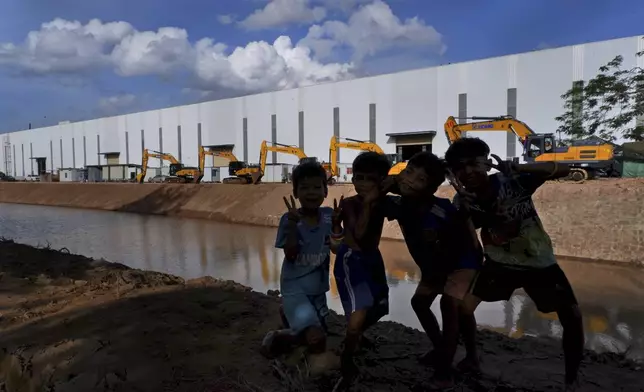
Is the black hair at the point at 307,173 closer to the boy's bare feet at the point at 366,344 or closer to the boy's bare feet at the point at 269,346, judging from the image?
the boy's bare feet at the point at 269,346

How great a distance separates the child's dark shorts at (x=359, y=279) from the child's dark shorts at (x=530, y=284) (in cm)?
66

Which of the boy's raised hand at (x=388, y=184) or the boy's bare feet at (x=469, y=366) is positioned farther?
the boy's bare feet at (x=469, y=366)

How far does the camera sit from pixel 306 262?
3.45m

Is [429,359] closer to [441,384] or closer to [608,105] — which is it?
[441,384]

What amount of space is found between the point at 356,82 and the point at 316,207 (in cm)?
3904

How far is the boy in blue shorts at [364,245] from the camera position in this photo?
10.1ft

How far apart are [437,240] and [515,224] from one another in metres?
0.52

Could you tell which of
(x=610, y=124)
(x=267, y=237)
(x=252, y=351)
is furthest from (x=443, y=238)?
(x=610, y=124)

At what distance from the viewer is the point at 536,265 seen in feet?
9.94

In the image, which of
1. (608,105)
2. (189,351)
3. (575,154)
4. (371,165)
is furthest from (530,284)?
(608,105)

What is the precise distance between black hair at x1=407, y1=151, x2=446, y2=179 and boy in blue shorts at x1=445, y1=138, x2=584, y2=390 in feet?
0.42

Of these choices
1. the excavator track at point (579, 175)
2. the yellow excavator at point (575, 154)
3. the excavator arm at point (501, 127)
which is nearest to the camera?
the excavator track at point (579, 175)

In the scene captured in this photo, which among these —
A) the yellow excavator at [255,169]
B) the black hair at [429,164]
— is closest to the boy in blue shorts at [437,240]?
the black hair at [429,164]

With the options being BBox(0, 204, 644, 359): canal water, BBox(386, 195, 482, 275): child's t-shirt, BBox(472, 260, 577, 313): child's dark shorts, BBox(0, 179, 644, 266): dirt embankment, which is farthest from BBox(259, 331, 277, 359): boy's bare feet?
BBox(0, 179, 644, 266): dirt embankment
